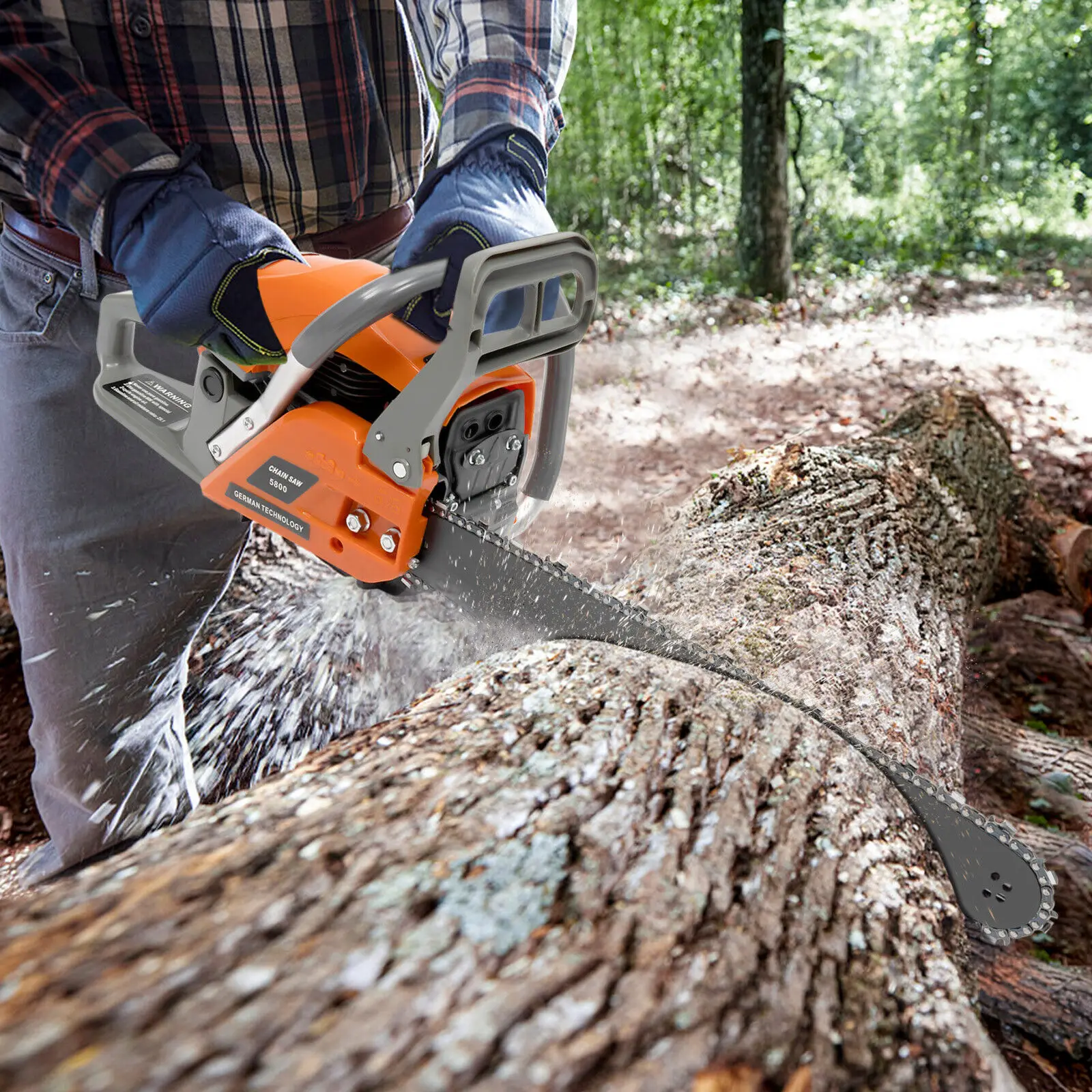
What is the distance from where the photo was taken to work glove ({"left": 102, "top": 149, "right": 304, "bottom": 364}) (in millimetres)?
1502

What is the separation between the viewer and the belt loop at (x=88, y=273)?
6.22ft

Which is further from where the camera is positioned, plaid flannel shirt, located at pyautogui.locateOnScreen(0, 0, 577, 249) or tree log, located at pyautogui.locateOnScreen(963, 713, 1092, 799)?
tree log, located at pyautogui.locateOnScreen(963, 713, 1092, 799)

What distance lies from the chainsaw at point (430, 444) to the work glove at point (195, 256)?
44 millimetres

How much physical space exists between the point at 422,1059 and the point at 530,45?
1921mm

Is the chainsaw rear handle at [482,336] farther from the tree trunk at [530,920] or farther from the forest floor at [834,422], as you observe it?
the forest floor at [834,422]

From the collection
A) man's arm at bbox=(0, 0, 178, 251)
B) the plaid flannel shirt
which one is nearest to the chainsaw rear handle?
the plaid flannel shirt

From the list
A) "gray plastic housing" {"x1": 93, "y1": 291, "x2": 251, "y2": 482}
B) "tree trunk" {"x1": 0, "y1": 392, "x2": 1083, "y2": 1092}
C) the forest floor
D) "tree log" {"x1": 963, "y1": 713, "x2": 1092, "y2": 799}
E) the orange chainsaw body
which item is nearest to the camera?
"tree trunk" {"x1": 0, "y1": 392, "x2": 1083, "y2": 1092}

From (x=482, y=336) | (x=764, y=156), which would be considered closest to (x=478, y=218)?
(x=482, y=336)

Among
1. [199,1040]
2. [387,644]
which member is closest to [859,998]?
[199,1040]

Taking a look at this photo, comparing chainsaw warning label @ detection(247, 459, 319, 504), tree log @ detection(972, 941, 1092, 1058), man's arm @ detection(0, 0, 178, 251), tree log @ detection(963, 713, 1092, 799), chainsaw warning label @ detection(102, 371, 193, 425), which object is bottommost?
tree log @ detection(963, 713, 1092, 799)

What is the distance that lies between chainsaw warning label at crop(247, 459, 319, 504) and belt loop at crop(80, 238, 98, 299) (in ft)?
2.08

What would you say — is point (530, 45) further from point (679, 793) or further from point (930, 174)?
point (930, 174)

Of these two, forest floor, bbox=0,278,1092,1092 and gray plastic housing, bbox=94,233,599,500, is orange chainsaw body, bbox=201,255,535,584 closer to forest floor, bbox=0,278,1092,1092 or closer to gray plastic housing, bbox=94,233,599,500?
gray plastic housing, bbox=94,233,599,500

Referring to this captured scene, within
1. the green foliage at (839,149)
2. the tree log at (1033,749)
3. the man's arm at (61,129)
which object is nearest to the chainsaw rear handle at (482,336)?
the man's arm at (61,129)
